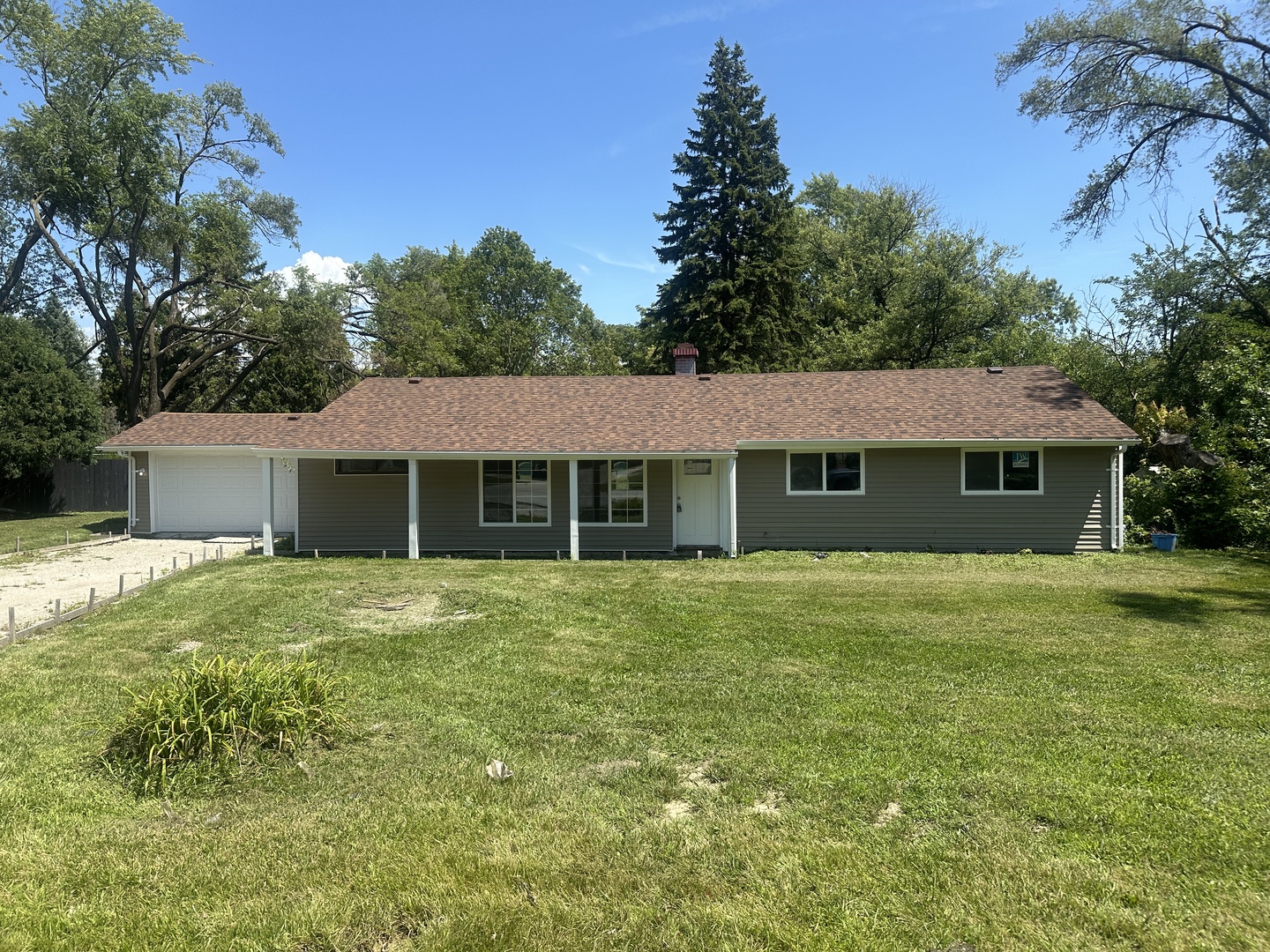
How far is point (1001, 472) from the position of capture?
1451cm

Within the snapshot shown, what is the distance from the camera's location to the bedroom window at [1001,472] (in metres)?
14.4

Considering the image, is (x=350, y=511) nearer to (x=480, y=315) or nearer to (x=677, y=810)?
(x=677, y=810)

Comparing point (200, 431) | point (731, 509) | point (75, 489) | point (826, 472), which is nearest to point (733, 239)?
point (826, 472)

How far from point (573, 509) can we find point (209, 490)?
10.4 meters

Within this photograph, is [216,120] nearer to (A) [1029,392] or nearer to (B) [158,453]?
(B) [158,453]

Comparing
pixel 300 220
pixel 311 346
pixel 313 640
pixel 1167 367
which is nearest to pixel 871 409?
pixel 313 640

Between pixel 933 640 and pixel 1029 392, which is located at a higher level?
pixel 1029 392

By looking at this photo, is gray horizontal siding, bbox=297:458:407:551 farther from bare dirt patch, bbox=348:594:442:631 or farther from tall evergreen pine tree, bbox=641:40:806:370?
tall evergreen pine tree, bbox=641:40:806:370

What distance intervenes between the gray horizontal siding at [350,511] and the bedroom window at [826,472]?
8052mm

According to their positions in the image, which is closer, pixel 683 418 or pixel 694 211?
pixel 683 418

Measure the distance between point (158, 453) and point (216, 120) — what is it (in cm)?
1744

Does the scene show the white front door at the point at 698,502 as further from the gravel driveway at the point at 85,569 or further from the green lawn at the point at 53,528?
the green lawn at the point at 53,528

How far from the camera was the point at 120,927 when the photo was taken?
2.81 meters

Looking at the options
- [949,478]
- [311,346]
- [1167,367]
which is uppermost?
[311,346]
